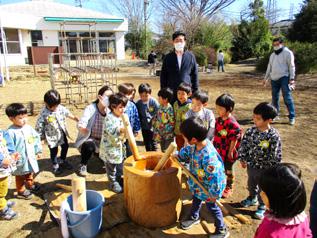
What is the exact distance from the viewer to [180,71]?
4078 millimetres

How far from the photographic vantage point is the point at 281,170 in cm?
151

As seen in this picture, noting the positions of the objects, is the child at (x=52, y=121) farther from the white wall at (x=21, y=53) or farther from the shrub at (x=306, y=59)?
the white wall at (x=21, y=53)

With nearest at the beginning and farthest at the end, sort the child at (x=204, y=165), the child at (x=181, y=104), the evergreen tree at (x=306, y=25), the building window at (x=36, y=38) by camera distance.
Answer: the child at (x=204, y=165), the child at (x=181, y=104), the evergreen tree at (x=306, y=25), the building window at (x=36, y=38)

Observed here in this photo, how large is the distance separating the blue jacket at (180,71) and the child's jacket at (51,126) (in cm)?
164

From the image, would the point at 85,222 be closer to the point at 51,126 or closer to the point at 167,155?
the point at 167,155

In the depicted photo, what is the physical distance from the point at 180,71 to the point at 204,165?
2.02 metres

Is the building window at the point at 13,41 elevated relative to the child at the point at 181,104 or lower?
elevated

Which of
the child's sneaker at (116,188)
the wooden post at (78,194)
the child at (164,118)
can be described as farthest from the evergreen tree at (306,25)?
the wooden post at (78,194)

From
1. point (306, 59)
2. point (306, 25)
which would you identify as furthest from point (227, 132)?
point (306, 25)

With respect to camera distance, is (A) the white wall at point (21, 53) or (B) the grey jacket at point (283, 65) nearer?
(B) the grey jacket at point (283, 65)

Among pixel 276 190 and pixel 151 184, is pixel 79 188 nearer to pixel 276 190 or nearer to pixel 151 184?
pixel 151 184

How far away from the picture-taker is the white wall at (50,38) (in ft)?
78.9

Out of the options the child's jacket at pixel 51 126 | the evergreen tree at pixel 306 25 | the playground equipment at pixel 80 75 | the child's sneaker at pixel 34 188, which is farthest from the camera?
the evergreen tree at pixel 306 25

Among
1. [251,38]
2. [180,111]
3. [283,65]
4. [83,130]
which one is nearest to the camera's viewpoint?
[83,130]
